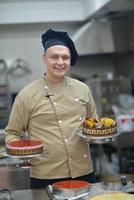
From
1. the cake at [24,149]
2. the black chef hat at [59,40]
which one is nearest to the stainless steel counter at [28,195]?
the cake at [24,149]

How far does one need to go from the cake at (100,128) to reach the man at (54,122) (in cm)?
11

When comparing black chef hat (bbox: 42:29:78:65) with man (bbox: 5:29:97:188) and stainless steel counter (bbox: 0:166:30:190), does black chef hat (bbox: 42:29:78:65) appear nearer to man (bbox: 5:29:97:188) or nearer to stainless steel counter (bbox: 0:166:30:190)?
man (bbox: 5:29:97:188)

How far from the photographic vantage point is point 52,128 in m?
1.74

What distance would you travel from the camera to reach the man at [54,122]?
1.73 meters

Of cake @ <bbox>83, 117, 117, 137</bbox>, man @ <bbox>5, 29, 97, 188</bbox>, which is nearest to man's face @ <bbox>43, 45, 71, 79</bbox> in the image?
man @ <bbox>5, 29, 97, 188</bbox>

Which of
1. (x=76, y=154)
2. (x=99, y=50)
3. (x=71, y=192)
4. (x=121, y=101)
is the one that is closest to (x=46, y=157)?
(x=76, y=154)

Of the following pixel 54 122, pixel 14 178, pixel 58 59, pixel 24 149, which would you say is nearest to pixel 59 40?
pixel 58 59

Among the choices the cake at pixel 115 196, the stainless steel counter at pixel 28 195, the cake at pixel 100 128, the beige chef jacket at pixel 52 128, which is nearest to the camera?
the cake at pixel 115 196

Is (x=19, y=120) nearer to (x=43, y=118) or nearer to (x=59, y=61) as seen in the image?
(x=43, y=118)

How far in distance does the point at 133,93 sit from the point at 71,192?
2962 millimetres

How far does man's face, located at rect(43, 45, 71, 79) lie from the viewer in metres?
1.71

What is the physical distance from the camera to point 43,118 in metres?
1.74

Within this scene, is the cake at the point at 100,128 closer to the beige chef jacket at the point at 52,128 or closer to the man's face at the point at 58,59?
the beige chef jacket at the point at 52,128

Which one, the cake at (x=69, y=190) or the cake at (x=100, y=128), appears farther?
the cake at (x=100, y=128)
